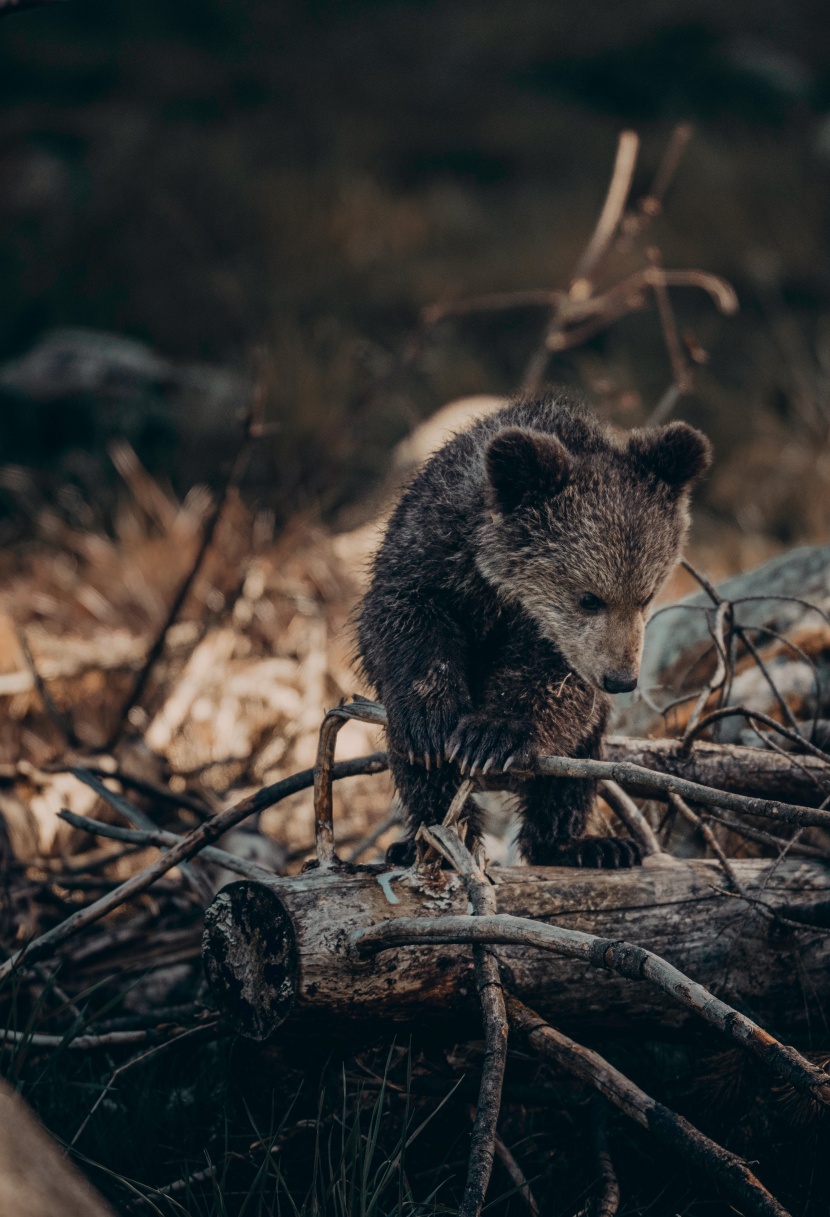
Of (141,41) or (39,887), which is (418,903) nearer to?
(39,887)

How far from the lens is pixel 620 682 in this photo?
241cm

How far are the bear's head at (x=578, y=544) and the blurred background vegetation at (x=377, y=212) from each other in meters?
1.27

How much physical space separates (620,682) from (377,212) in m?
9.45

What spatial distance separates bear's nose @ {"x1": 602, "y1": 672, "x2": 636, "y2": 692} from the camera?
7.91 ft

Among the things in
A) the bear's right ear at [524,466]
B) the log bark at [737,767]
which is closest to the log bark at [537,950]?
the log bark at [737,767]

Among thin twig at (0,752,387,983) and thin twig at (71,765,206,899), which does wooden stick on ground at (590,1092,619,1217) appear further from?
thin twig at (71,765,206,899)

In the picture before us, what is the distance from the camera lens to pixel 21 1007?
2.74 m

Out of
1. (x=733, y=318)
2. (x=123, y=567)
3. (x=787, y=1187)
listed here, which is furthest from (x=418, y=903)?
(x=733, y=318)

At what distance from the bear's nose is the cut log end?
950 mm

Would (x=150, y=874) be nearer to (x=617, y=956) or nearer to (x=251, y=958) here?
(x=251, y=958)

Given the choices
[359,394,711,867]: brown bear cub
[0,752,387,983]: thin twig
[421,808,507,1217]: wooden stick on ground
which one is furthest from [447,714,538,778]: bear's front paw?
[0,752,387,983]: thin twig

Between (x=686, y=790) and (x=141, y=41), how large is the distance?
581 inches

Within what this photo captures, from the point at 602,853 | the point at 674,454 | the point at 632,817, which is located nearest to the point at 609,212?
the point at 674,454

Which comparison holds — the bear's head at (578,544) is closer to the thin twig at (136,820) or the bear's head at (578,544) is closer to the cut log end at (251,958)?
the cut log end at (251,958)
